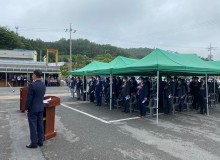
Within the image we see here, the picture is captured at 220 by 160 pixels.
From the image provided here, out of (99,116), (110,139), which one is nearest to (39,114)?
(110,139)

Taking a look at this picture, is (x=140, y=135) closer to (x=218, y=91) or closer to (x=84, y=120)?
(x=84, y=120)

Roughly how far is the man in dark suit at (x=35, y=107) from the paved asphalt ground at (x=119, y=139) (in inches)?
10.9

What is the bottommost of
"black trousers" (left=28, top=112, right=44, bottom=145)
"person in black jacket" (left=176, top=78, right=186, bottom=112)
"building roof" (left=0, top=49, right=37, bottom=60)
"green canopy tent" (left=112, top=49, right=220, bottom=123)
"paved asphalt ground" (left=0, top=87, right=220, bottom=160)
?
"paved asphalt ground" (left=0, top=87, right=220, bottom=160)

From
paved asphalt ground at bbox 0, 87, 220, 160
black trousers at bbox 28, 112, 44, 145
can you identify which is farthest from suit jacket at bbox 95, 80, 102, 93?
black trousers at bbox 28, 112, 44, 145

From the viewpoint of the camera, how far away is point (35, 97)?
21.4ft

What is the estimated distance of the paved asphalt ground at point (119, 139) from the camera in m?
6.03

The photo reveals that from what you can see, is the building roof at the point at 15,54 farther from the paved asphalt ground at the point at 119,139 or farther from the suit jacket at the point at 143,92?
the suit jacket at the point at 143,92

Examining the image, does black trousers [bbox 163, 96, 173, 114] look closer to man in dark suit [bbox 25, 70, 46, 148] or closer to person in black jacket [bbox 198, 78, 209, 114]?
person in black jacket [bbox 198, 78, 209, 114]

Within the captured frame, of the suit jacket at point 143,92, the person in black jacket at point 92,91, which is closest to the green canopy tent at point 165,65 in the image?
the suit jacket at point 143,92

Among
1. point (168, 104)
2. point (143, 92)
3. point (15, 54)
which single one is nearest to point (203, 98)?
point (168, 104)

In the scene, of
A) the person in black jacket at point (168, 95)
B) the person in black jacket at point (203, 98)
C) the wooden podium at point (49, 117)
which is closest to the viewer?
the wooden podium at point (49, 117)

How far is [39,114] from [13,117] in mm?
5228

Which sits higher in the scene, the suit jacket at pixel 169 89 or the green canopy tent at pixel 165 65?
the green canopy tent at pixel 165 65

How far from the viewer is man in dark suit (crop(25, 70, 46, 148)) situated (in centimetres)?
644
